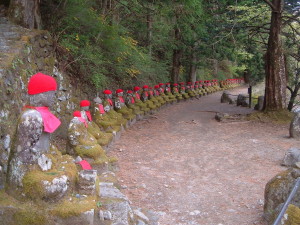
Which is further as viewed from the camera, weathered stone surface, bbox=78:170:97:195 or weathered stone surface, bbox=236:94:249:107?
weathered stone surface, bbox=236:94:249:107

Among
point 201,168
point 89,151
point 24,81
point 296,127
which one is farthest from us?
point 296,127

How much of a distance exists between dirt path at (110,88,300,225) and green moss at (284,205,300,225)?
115cm

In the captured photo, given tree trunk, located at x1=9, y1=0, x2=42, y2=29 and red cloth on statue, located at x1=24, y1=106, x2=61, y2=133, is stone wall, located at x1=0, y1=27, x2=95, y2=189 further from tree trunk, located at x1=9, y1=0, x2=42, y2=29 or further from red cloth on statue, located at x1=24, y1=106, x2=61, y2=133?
red cloth on statue, located at x1=24, y1=106, x2=61, y2=133

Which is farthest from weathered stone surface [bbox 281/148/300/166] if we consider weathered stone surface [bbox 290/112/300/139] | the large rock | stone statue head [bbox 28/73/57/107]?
stone statue head [bbox 28/73/57/107]

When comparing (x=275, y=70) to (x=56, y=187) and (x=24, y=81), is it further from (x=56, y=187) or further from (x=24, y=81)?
(x=56, y=187)

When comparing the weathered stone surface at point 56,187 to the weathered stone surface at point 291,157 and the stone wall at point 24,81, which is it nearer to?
the stone wall at point 24,81

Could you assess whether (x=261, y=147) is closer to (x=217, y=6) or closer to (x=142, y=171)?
(x=142, y=171)

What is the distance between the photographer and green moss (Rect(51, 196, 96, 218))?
311 cm

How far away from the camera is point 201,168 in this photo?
6855 mm

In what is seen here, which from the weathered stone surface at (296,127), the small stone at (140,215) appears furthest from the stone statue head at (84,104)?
the weathered stone surface at (296,127)

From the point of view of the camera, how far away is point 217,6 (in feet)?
49.2

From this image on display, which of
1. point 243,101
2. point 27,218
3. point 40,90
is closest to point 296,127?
point 40,90

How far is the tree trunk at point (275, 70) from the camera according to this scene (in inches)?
450

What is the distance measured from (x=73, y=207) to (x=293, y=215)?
93.2 inches
